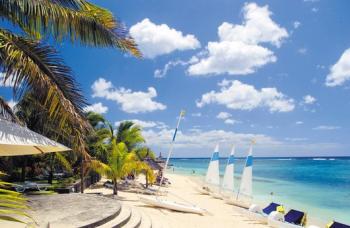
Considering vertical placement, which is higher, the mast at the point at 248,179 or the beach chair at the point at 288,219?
the mast at the point at 248,179

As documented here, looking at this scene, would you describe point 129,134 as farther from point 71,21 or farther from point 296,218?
point 71,21

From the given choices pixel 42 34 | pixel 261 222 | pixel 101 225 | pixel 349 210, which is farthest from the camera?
pixel 349 210

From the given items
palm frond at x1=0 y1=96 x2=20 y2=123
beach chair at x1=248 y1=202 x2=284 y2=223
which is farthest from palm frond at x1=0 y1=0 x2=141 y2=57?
beach chair at x1=248 y1=202 x2=284 y2=223

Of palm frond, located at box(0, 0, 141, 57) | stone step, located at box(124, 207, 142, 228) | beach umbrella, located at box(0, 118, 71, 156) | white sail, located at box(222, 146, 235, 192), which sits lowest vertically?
stone step, located at box(124, 207, 142, 228)

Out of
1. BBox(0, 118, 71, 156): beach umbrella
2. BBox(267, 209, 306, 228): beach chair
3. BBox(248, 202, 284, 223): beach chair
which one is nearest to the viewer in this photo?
BBox(0, 118, 71, 156): beach umbrella

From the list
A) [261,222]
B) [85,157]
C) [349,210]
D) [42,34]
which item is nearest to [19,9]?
[42,34]

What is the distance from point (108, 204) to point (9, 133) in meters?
7.36

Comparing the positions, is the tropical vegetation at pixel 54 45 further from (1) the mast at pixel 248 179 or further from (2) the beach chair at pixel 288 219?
(1) the mast at pixel 248 179

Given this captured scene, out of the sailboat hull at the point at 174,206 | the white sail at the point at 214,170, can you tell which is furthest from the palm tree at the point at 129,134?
the sailboat hull at the point at 174,206

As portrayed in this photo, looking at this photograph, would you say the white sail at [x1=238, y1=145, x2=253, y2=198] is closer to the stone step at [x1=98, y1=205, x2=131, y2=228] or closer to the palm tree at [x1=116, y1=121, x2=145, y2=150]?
the palm tree at [x1=116, y1=121, x2=145, y2=150]

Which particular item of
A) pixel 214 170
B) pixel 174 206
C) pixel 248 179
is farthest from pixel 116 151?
pixel 214 170

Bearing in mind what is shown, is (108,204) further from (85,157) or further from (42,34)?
(42,34)

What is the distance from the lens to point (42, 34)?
21.7ft

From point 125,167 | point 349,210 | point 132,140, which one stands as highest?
point 132,140
